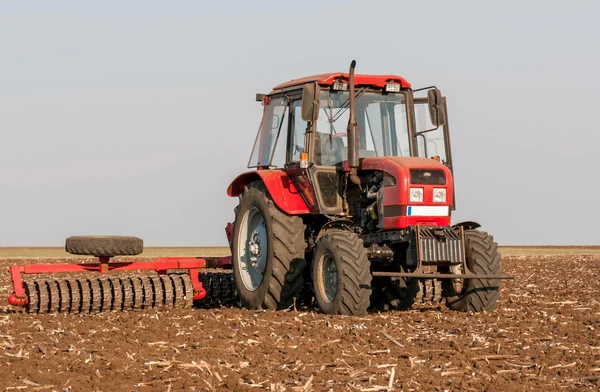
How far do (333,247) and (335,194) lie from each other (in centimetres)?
128

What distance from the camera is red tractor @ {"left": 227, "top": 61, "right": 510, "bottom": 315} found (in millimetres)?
10750

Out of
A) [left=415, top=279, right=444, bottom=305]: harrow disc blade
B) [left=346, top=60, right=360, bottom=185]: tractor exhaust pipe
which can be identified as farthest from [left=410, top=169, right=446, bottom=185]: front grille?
[left=415, top=279, right=444, bottom=305]: harrow disc blade

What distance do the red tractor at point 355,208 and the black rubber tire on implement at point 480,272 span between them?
1 centimetres

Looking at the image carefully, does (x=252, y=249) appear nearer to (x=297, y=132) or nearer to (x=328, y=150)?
(x=297, y=132)

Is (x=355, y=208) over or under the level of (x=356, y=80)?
under

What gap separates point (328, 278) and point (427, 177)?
169 cm

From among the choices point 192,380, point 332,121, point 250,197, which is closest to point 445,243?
point 332,121

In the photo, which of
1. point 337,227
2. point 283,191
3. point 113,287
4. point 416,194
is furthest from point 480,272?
point 113,287

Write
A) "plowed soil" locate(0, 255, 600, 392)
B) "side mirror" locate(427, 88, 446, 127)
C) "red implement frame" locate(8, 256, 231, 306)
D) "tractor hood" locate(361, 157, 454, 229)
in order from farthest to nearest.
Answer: "red implement frame" locate(8, 256, 231, 306) → "side mirror" locate(427, 88, 446, 127) → "tractor hood" locate(361, 157, 454, 229) → "plowed soil" locate(0, 255, 600, 392)

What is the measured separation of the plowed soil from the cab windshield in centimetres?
206

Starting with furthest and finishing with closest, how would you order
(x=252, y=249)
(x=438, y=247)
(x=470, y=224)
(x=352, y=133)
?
(x=252, y=249) → (x=470, y=224) → (x=352, y=133) → (x=438, y=247)

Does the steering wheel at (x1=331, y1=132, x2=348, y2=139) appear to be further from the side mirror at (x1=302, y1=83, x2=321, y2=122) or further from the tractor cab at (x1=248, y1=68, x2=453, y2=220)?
the side mirror at (x1=302, y1=83, x2=321, y2=122)

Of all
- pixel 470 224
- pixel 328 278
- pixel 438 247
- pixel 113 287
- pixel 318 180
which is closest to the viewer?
pixel 438 247

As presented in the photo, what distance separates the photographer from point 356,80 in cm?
1184
